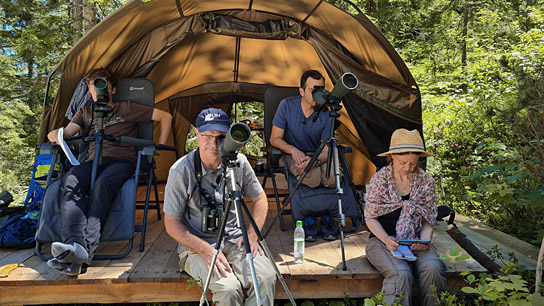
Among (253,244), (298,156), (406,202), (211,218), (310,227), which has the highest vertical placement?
(298,156)

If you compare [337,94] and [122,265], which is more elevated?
[337,94]

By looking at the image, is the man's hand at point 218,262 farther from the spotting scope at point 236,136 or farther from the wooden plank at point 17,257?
the wooden plank at point 17,257

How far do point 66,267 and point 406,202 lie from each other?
1943mm

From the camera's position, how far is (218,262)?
2090 mm

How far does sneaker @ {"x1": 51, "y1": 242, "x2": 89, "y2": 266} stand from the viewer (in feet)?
6.98

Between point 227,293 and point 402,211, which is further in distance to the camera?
point 402,211

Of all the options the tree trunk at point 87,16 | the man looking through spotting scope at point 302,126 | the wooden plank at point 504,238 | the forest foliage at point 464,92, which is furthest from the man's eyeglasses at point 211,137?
the tree trunk at point 87,16

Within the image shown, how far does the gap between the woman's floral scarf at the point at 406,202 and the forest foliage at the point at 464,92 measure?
1.28 ft

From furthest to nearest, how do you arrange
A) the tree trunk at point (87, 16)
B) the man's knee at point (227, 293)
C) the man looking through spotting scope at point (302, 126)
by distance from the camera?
the tree trunk at point (87, 16)
the man looking through spotting scope at point (302, 126)
the man's knee at point (227, 293)

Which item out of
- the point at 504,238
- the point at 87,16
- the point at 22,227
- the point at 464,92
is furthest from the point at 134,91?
the point at 464,92

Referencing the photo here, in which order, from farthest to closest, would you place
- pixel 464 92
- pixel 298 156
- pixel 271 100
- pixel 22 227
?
pixel 464 92, pixel 271 100, pixel 298 156, pixel 22 227

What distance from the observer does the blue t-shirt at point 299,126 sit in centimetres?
347

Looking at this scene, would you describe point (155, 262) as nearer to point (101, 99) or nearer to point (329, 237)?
point (101, 99)

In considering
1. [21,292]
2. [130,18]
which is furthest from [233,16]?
[21,292]
